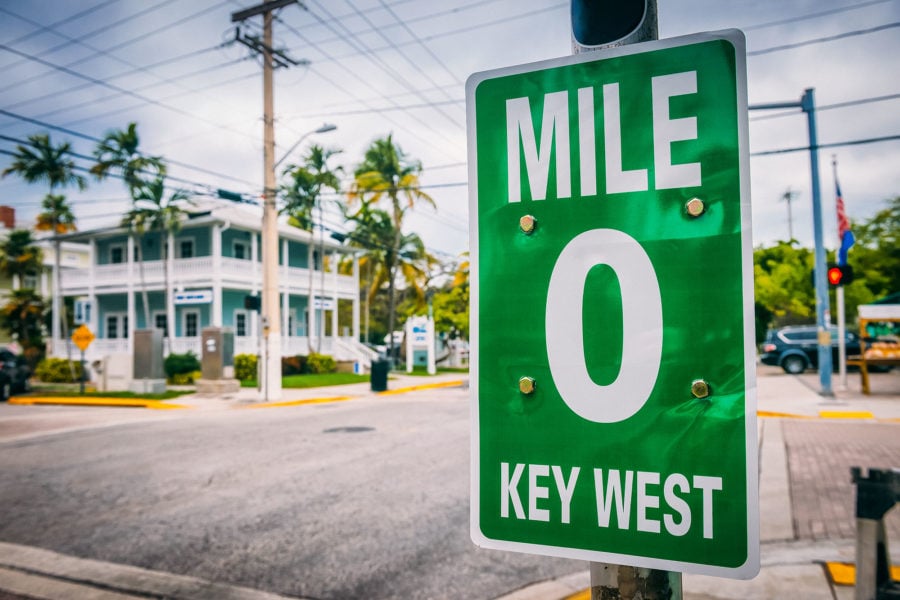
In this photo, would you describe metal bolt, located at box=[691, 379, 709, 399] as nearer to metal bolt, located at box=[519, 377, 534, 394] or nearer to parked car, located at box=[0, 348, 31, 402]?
metal bolt, located at box=[519, 377, 534, 394]

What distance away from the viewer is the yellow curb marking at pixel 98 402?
1794cm

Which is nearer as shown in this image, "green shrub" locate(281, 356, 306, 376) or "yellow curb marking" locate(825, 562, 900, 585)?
"yellow curb marking" locate(825, 562, 900, 585)

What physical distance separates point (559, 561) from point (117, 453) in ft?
24.1

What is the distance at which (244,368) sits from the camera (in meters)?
26.8

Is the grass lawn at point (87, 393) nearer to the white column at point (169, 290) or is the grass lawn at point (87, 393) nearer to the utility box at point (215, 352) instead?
the utility box at point (215, 352)

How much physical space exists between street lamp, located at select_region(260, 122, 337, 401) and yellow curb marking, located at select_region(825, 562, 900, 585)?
15.9 metres

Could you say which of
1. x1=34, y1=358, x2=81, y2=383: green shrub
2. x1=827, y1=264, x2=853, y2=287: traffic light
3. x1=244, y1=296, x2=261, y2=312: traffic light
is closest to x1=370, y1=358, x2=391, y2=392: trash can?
x1=244, y1=296, x2=261, y2=312: traffic light

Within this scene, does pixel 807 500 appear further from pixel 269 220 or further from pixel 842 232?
pixel 269 220

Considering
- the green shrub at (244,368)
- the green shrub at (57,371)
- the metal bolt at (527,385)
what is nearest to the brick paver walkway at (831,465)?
the metal bolt at (527,385)

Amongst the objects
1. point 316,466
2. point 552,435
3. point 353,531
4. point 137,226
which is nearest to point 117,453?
point 316,466

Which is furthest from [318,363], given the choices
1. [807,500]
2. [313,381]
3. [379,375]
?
[807,500]

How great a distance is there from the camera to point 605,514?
1.32m

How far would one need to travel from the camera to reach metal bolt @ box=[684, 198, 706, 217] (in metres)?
1.27

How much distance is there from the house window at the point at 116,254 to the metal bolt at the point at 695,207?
35.6 metres
